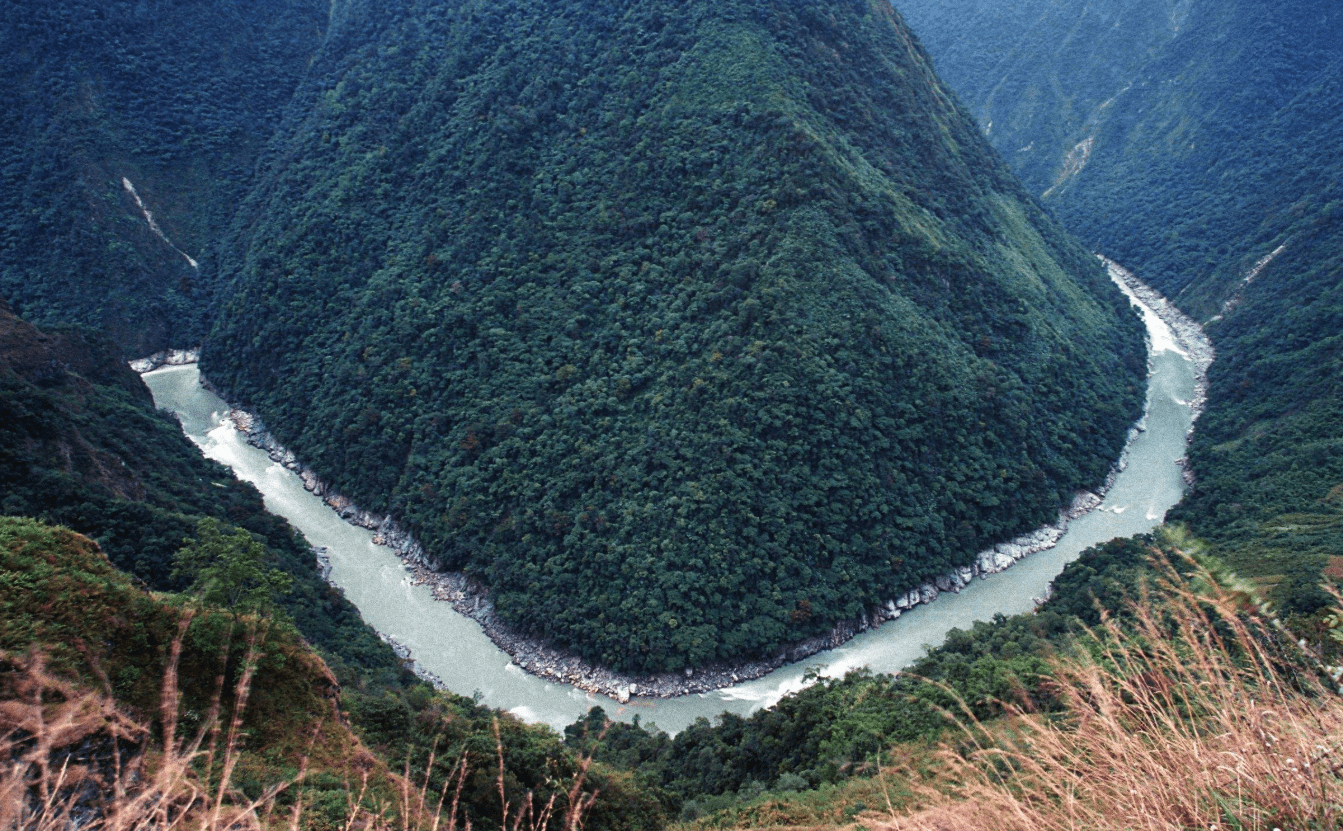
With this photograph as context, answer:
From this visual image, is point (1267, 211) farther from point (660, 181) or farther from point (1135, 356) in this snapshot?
point (660, 181)

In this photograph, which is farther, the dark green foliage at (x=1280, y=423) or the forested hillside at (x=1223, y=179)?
the forested hillside at (x=1223, y=179)

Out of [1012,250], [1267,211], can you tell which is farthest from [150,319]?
[1267,211]

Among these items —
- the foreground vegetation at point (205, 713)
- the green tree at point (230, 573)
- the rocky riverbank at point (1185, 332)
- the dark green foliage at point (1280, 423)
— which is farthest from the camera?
the rocky riverbank at point (1185, 332)

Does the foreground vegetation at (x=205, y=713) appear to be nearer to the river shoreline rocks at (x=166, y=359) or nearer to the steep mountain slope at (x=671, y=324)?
the steep mountain slope at (x=671, y=324)

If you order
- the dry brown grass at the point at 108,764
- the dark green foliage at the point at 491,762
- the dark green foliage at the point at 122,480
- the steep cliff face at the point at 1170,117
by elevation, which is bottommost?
the dry brown grass at the point at 108,764

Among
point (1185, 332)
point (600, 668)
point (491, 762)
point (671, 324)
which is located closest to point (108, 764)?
point (491, 762)

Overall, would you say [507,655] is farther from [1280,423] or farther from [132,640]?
[1280,423]

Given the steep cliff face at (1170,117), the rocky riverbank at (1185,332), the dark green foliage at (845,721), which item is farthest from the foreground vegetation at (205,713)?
the steep cliff face at (1170,117)
